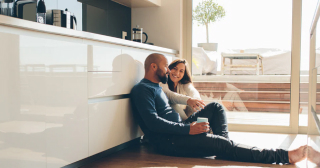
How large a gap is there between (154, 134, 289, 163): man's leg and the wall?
1423mm

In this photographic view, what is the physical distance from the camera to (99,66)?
2.42m

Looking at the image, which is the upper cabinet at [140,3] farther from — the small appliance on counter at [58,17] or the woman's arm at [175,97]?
the small appliance on counter at [58,17]

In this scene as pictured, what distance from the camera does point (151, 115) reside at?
265 cm

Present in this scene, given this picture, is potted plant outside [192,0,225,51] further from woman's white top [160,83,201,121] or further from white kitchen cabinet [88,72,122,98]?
white kitchen cabinet [88,72,122,98]

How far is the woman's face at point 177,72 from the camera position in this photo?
11.1ft

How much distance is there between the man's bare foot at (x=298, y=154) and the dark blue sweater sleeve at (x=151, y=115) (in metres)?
0.79

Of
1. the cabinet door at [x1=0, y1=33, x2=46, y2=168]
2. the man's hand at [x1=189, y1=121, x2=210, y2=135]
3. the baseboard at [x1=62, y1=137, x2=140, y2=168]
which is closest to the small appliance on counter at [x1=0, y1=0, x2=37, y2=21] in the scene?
the cabinet door at [x1=0, y1=33, x2=46, y2=168]

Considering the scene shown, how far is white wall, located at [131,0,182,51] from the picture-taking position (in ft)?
13.6

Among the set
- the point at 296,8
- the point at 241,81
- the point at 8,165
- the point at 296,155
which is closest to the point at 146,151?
the point at 296,155

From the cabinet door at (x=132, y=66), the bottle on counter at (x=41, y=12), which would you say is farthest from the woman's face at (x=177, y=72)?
the bottle on counter at (x=41, y=12)

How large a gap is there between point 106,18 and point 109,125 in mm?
1473

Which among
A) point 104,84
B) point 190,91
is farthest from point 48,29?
point 190,91

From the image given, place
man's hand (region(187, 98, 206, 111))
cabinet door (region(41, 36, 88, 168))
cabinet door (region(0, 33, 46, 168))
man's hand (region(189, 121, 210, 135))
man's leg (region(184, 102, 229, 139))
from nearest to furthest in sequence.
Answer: cabinet door (region(0, 33, 46, 168)) → cabinet door (region(41, 36, 88, 168)) → man's hand (region(189, 121, 210, 135)) → man's leg (region(184, 102, 229, 139)) → man's hand (region(187, 98, 206, 111))

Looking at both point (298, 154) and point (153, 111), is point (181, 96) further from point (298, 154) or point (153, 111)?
point (298, 154)
